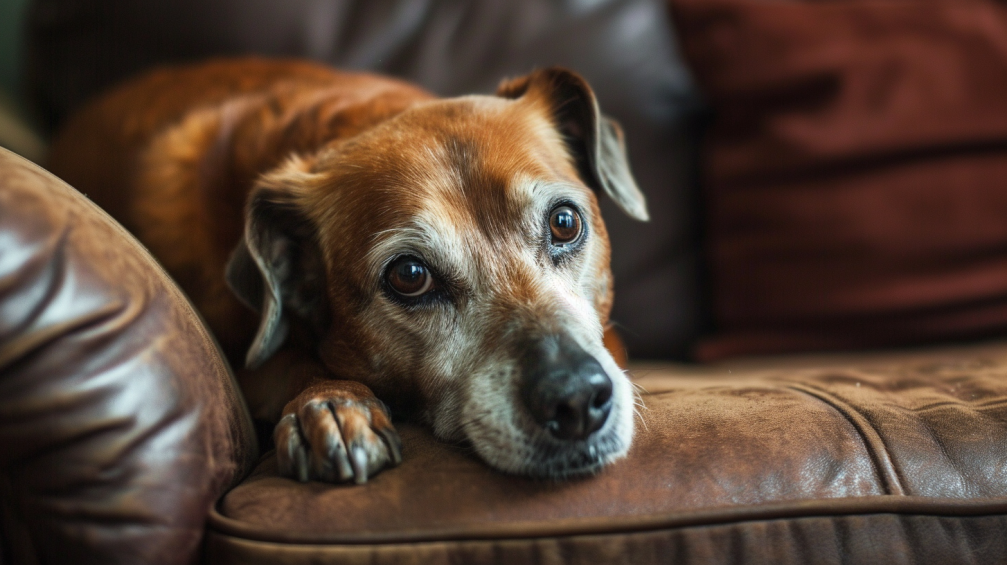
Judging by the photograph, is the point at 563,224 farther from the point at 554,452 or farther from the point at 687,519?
the point at 687,519

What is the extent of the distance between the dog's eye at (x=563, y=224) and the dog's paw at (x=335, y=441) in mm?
540

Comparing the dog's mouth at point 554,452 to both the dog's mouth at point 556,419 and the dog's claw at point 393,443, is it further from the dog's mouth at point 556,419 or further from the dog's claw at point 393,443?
the dog's claw at point 393,443

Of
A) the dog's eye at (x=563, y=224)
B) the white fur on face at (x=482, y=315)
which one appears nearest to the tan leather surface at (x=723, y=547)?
the white fur on face at (x=482, y=315)

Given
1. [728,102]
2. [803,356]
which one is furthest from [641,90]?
[803,356]

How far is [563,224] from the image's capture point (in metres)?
1.56

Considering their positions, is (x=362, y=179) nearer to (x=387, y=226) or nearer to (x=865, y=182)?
(x=387, y=226)

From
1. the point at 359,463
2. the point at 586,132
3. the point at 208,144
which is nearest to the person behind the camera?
the point at 359,463

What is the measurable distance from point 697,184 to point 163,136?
5.33 feet

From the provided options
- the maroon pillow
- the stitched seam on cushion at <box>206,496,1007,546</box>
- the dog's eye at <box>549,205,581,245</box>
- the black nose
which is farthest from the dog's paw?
the maroon pillow

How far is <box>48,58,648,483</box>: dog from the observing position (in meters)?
1.22

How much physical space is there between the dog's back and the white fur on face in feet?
1.60

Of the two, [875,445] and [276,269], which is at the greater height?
[875,445]

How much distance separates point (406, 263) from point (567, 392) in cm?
46

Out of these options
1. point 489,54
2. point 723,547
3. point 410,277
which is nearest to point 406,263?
point 410,277
